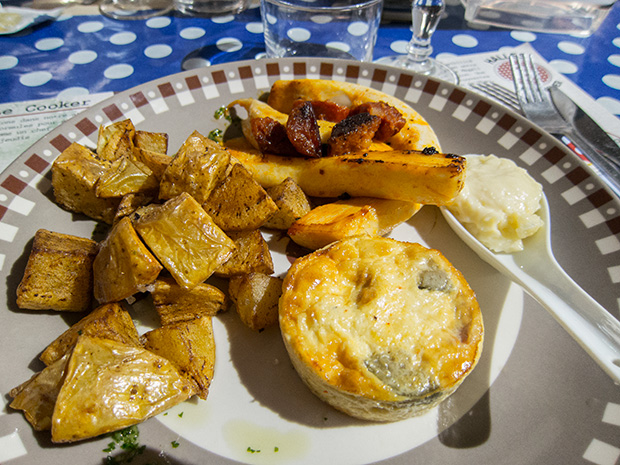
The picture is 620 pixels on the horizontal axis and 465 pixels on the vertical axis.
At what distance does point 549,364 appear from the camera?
1914 mm

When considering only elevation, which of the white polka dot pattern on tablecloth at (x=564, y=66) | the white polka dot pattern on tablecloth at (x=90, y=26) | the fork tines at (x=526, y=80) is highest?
the fork tines at (x=526, y=80)

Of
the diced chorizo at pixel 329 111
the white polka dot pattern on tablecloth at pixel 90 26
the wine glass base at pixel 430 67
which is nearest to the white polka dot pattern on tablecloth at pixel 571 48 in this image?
the wine glass base at pixel 430 67

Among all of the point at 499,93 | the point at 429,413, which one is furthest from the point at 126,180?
the point at 499,93

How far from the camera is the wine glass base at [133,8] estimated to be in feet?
14.1

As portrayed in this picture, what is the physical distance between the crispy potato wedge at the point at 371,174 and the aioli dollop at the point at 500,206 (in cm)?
21

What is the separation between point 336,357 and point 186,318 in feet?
2.47

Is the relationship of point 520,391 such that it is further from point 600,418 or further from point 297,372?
point 297,372

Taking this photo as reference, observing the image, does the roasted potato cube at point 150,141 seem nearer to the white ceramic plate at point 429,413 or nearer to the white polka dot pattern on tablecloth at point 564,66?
the white ceramic plate at point 429,413

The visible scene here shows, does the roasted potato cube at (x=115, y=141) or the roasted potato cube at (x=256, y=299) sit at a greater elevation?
the roasted potato cube at (x=115, y=141)

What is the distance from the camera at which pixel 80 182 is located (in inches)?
83.7

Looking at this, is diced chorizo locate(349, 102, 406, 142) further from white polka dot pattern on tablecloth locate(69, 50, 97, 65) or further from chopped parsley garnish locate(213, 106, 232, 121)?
white polka dot pattern on tablecloth locate(69, 50, 97, 65)

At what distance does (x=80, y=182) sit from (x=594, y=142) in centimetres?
315

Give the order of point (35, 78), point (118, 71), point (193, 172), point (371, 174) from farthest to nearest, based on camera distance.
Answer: point (118, 71), point (35, 78), point (371, 174), point (193, 172)

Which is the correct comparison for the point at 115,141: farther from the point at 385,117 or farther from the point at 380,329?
the point at 380,329
